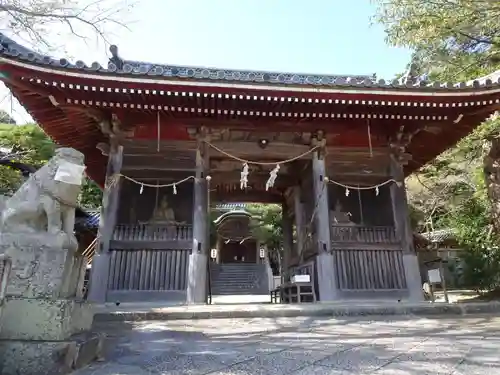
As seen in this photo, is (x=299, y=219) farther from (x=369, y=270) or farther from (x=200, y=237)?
(x=200, y=237)

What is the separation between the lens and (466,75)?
34.6ft

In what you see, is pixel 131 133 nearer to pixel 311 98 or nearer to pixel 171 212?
pixel 171 212

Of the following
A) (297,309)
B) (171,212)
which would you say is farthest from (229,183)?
(297,309)

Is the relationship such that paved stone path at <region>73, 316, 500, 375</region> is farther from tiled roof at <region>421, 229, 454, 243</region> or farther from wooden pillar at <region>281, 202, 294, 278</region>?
tiled roof at <region>421, 229, 454, 243</region>

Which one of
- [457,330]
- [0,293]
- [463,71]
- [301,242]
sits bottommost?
[457,330]

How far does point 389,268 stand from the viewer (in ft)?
26.2

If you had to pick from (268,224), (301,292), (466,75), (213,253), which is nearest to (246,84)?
(301,292)

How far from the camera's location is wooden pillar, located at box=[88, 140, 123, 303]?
7.01 m

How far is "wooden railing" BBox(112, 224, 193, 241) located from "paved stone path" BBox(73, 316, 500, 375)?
267 cm

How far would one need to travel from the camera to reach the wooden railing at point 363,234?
8148 mm

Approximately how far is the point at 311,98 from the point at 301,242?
4428 mm

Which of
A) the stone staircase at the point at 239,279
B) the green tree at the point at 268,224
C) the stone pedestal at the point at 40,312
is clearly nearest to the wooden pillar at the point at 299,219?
the stone pedestal at the point at 40,312

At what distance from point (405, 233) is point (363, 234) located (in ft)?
3.04

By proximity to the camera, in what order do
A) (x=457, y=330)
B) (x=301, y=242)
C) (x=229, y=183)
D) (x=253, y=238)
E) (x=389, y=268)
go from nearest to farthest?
(x=457, y=330)
(x=389, y=268)
(x=301, y=242)
(x=229, y=183)
(x=253, y=238)
